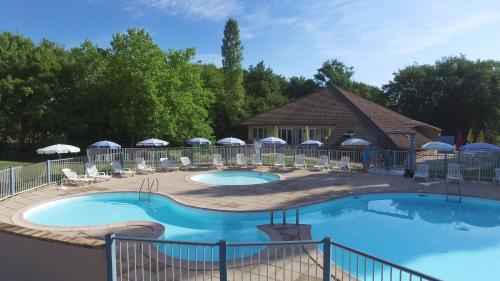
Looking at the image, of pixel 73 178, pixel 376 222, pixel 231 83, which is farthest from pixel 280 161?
pixel 231 83

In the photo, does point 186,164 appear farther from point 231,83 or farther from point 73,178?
point 231,83

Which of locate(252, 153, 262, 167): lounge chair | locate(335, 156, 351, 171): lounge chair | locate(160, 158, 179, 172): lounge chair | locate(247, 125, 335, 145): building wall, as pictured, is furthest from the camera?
locate(247, 125, 335, 145): building wall

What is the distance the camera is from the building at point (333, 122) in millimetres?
29453

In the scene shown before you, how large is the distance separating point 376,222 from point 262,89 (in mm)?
36800

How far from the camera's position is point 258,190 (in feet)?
48.9

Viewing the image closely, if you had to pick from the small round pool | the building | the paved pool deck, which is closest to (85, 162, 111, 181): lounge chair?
the paved pool deck

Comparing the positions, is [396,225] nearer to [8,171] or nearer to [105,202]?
[105,202]

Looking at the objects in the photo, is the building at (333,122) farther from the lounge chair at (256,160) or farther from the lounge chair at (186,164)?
the lounge chair at (186,164)

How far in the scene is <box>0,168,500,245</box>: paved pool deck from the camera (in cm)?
1203

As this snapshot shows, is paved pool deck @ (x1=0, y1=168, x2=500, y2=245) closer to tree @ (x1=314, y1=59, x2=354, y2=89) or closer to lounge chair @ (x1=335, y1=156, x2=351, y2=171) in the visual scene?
lounge chair @ (x1=335, y1=156, x2=351, y2=171)

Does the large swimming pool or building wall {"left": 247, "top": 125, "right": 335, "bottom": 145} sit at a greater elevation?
building wall {"left": 247, "top": 125, "right": 335, "bottom": 145}

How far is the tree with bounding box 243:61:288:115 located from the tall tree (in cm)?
243

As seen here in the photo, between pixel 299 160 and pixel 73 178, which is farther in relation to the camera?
pixel 299 160

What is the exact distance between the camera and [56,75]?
29.0 meters
